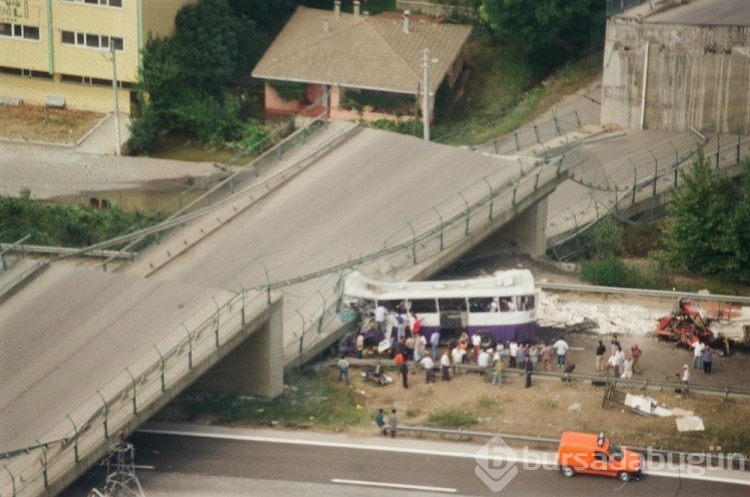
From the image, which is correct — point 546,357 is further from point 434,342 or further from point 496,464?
point 496,464

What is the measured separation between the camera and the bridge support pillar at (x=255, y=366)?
50.2 metres

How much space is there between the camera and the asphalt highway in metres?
46.4

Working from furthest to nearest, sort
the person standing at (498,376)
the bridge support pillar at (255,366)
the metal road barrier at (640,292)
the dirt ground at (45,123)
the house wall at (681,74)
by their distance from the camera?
1. the dirt ground at (45,123)
2. the house wall at (681,74)
3. the metal road barrier at (640,292)
4. the person standing at (498,376)
5. the bridge support pillar at (255,366)

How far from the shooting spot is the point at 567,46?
77.7 m

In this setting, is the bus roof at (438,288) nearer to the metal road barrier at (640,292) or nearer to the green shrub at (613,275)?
the metal road barrier at (640,292)

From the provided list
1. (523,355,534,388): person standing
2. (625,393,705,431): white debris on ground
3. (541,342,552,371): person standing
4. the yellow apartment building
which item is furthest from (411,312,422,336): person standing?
the yellow apartment building

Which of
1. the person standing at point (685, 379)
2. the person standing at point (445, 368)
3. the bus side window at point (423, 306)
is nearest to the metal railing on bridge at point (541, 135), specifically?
the bus side window at point (423, 306)

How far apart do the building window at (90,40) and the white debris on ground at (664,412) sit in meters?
30.5

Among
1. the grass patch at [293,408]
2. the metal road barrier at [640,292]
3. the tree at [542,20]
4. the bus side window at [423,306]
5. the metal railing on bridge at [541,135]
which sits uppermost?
the tree at [542,20]

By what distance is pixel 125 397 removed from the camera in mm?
47375

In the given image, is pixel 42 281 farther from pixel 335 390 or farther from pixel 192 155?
pixel 192 155

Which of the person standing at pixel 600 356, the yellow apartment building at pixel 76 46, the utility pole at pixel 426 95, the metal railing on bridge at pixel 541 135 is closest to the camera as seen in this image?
the person standing at pixel 600 356

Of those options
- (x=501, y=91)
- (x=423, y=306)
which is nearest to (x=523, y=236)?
(x=423, y=306)

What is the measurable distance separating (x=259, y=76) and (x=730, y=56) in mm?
16687
